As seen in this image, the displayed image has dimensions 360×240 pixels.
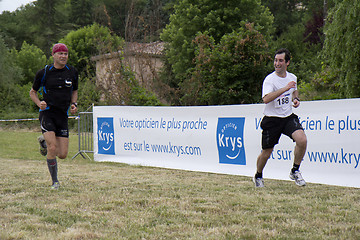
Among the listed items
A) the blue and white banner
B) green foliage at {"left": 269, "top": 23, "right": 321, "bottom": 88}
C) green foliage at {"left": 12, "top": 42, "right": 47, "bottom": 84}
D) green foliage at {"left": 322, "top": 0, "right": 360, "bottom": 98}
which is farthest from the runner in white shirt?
green foliage at {"left": 12, "top": 42, "right": 47, "bottom": 84}

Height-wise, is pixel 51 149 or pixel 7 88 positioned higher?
pixel 51 149

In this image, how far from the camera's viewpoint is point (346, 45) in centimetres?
1180

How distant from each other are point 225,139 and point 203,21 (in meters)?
25.4

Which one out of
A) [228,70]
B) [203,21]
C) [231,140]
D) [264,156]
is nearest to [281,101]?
[264,156]

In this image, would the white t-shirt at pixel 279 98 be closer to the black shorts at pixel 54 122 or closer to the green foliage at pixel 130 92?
the black shorts at pixel 54 122

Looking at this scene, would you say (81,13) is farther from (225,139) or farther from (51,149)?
(51,149)

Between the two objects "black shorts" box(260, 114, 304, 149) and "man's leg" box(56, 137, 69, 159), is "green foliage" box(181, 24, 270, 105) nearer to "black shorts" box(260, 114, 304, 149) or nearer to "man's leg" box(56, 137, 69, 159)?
"man's leg" box(56, 137, 69, 159)

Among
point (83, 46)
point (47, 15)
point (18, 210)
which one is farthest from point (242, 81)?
point (47, 15)

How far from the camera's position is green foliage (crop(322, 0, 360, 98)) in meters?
11.6

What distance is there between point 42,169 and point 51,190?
2930 mm

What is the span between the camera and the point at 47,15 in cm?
5647

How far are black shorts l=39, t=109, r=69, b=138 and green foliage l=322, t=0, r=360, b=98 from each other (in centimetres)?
786

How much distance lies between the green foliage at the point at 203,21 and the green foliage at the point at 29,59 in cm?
2545

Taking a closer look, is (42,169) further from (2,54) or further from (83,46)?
(83,46)
